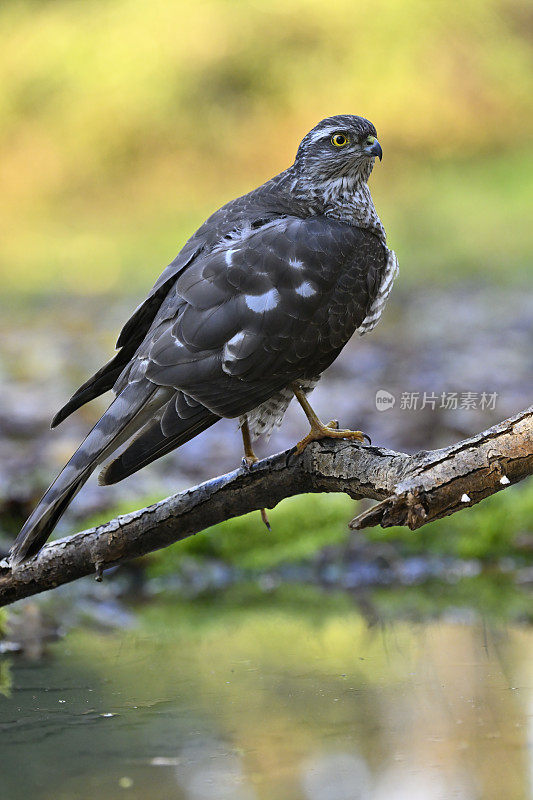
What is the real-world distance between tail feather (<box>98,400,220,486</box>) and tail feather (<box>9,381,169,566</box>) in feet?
0.20

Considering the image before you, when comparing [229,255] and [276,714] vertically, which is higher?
[229,255]

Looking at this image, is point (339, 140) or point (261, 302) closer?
point (261, 302)

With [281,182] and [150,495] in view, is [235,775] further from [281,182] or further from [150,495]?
[150,495]

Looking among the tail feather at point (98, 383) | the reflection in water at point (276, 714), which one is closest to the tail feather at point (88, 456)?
the tail feather at point (98, 383)

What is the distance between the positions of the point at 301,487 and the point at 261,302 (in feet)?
1.84

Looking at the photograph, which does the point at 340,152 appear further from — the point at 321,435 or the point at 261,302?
the point at 321,435

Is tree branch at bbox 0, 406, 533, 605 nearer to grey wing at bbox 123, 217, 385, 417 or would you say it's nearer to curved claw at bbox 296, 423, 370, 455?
curved claw at bbox 296, 423, 370, 455

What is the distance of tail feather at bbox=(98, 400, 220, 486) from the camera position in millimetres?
2934

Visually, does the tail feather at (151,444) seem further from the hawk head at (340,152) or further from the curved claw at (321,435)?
the hawk head at (340,152)

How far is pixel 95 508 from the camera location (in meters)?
5.57

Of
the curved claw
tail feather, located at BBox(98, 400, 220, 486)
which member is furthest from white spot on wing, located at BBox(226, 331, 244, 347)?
the curved claw

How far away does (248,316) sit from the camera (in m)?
3.14

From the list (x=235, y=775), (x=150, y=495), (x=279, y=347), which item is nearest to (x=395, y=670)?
(x=235, y=775)

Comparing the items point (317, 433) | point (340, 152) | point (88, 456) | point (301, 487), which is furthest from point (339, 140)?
point (88, 456)
